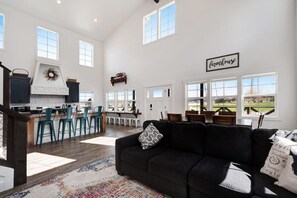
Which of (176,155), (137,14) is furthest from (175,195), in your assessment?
(137,14)

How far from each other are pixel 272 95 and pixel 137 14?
6885mm

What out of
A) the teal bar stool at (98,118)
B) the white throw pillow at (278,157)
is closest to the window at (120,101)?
the teal bar stool at (98,118)

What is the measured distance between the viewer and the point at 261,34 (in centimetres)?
428

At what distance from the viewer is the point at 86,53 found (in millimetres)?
8625

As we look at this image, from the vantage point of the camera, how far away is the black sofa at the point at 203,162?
1.47 m

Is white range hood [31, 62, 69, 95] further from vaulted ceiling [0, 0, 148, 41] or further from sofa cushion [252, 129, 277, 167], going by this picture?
sofa cushion [252, 129, 277, 167]

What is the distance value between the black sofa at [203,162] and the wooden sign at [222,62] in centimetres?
340

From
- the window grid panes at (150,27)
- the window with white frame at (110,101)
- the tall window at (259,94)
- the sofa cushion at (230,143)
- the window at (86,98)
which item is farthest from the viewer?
the window with white frame at (110,101)

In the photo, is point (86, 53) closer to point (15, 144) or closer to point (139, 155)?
point (15, 144)

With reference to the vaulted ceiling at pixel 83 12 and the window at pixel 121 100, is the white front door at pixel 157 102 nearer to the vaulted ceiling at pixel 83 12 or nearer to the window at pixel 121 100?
the window at pixel 121 100

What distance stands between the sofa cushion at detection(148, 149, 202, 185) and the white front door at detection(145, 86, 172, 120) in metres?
4.23

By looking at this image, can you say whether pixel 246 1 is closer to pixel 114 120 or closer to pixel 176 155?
pixel 176 155

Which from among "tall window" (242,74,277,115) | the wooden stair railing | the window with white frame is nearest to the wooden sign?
"tall window" (242,74,277,115)

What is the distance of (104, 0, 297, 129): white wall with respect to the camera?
3.93m
